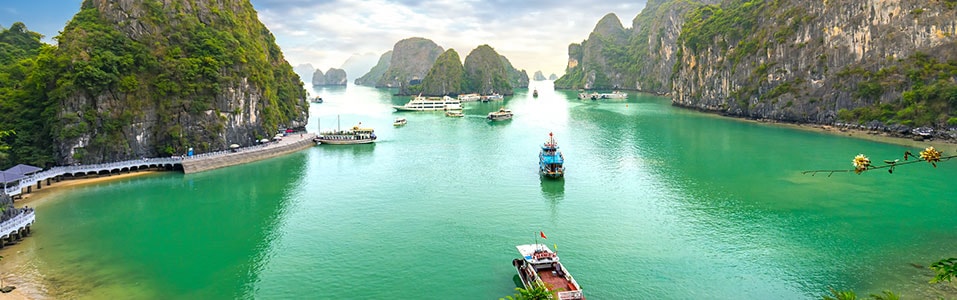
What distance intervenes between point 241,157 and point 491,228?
141 ft

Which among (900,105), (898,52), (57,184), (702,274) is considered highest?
(898,52)

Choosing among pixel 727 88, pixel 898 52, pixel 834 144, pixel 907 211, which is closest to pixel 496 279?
pixel 907 211

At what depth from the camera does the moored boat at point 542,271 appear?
3053 cm

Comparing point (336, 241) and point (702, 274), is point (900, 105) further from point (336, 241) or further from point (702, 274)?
point (336, 241)

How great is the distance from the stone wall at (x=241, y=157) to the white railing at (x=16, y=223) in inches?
931

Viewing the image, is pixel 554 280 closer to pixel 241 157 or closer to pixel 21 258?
pixel 21 258

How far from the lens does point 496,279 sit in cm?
3378

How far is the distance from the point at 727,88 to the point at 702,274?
117 meters

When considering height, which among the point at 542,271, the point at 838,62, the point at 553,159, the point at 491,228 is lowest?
the point at 542,271

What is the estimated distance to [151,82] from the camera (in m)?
66.8

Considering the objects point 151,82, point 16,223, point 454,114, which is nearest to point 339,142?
point 151,82

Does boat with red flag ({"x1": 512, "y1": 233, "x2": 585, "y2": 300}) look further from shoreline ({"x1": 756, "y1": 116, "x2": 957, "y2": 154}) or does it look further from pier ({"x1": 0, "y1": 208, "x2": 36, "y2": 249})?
shoreline ({"x1": 756, "y1": 116, "x2": 957, "y2": 154})

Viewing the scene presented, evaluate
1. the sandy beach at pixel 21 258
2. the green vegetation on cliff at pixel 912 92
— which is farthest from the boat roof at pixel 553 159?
the green vegetation on cliff at pixel 912 92

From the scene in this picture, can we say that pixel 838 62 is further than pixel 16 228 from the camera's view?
Yes
